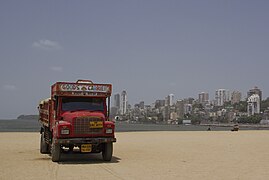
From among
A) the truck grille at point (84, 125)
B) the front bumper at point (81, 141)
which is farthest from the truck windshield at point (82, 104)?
the front bumper at point (81, 141)

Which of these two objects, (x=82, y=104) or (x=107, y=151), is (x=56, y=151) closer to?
(x=107, y=151)

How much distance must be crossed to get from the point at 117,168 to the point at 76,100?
3852 mm

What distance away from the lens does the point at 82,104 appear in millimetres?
16094

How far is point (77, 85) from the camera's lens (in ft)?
52.4

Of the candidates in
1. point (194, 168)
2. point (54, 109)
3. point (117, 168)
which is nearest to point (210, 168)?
point (194, 168)

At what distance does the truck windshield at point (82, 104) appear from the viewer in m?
16.0

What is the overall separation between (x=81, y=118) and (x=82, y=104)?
1.33 meters

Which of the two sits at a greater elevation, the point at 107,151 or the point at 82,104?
the point at 82,104

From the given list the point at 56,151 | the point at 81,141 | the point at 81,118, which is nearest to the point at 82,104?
the point at 81,118

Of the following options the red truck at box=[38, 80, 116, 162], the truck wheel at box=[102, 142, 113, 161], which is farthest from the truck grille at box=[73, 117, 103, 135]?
the truck wheel at box=[102, 142, 113, 161]

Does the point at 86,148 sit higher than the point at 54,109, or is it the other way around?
the point at 54,109

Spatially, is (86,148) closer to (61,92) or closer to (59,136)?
(59,136)

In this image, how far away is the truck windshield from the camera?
16.0 metres

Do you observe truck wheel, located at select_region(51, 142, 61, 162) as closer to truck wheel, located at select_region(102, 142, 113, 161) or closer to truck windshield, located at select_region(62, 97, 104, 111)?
truck windshield, located at select_region(62, 97, 104, 111)
